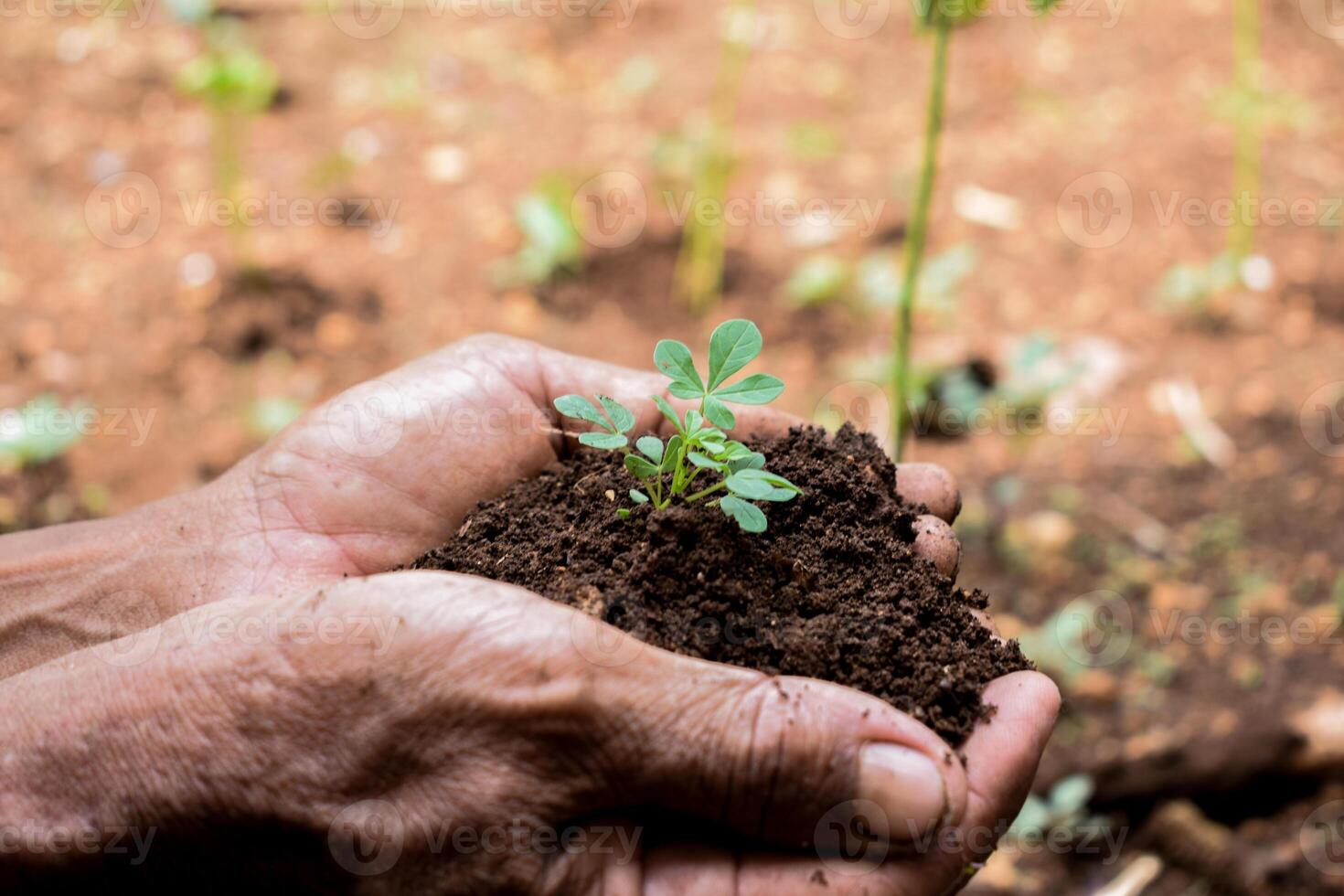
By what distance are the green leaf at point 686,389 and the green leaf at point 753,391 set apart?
1.2 inches

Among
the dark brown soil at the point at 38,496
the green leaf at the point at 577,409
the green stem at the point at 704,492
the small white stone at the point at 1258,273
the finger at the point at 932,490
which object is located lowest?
the dark brown soil at the point at 38,496

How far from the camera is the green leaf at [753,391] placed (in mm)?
1728

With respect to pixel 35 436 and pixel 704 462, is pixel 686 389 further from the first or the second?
pixel 35 436

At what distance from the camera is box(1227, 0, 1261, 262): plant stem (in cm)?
388

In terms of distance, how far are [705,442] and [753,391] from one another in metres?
0.18

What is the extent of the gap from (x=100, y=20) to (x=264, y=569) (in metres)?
4.75

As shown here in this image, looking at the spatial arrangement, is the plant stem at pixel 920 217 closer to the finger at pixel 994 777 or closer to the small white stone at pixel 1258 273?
the finger at pixel 994 777

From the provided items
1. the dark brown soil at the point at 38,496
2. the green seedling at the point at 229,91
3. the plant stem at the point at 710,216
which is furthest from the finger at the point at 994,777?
the green seedling at the point at 229,91

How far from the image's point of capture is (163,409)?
3881mm

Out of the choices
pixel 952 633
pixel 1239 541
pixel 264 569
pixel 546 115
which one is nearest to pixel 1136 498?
pixel 1239 541

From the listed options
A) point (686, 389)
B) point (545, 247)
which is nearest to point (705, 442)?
point (686, 389)

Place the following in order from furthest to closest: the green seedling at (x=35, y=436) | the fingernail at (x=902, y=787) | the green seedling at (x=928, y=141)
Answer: the green seedling at (x=35, y=436) < the green seedling at (x=928, y=141) < the fingernail at (x=902, y=787)

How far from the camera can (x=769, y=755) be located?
4.46ft

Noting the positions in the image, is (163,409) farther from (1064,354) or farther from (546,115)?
(1064,354)
